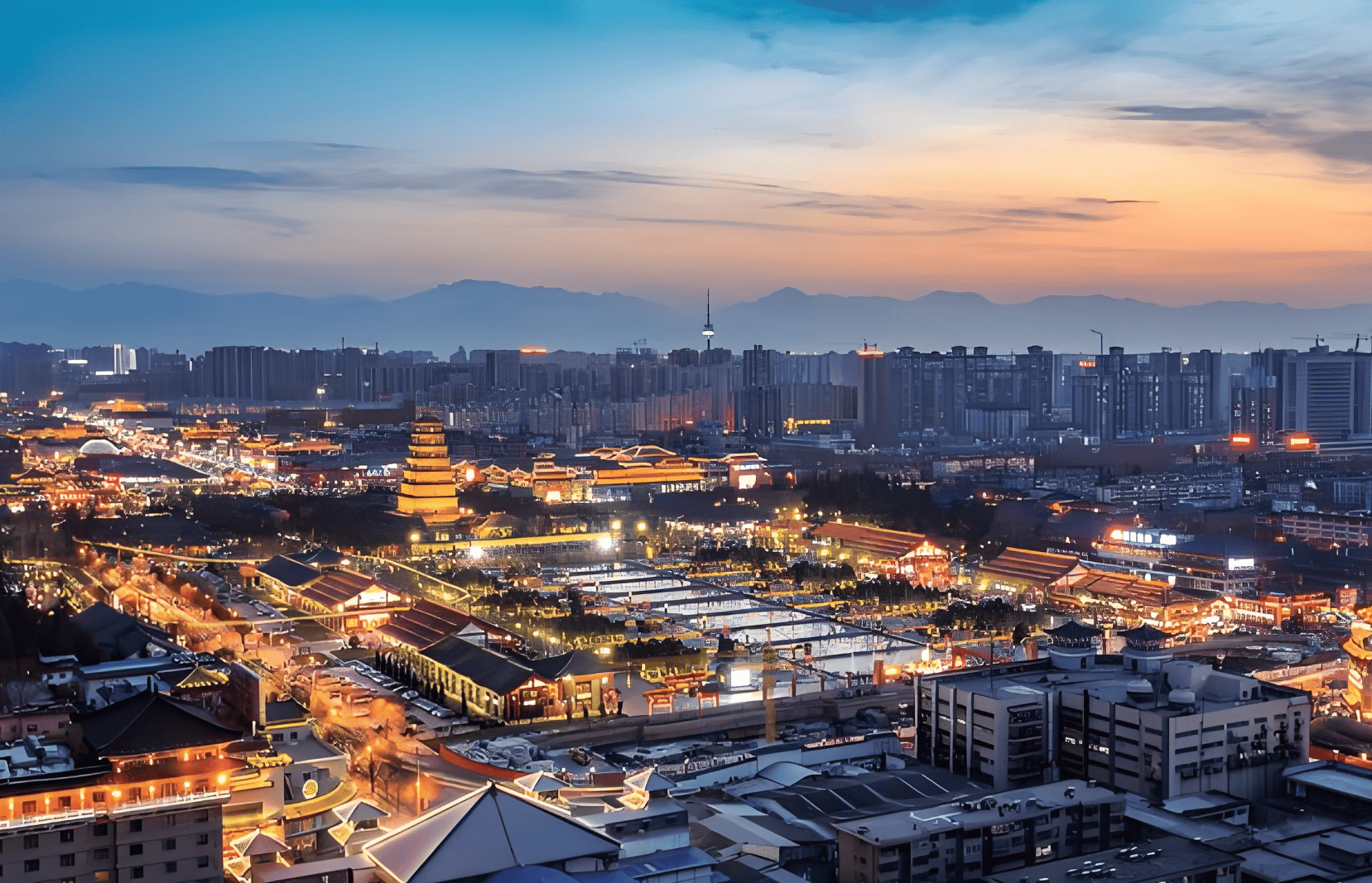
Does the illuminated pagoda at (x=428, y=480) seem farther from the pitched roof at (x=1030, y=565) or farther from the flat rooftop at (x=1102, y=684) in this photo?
the flat rooftop at (x=1102, y=684)

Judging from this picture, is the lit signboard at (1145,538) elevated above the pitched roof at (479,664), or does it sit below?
above

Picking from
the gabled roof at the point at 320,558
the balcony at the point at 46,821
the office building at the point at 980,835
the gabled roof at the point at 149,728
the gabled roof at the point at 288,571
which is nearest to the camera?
the balcony at the point at 46,821

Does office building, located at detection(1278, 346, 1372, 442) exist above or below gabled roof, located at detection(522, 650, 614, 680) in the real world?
above

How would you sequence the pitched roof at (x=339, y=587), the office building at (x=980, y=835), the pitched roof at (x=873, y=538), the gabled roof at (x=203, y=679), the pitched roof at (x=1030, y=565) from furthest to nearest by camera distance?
the pitched roof at (x=873, y=538) → the pitched roof at (x=1030, y=565) → the pitched roof at (x=339, y=587) → the gabled roof at (x=203, y=679) → the office building at (x=980, y=835)

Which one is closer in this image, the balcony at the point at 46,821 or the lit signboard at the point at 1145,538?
the balcony at the point at 46,821

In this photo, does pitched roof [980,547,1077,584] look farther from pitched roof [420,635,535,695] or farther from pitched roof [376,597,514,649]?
pitched roof [420,635,535,695]

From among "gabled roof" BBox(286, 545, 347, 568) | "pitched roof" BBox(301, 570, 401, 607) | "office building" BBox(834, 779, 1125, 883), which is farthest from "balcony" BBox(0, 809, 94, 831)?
"gabled roof" BBox(286, 545, 347, 568)

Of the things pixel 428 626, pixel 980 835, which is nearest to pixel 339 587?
pixel 428 626

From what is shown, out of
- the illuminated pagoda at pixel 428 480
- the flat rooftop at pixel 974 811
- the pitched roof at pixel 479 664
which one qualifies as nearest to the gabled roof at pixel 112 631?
the pitched roof at pixel 479 664
